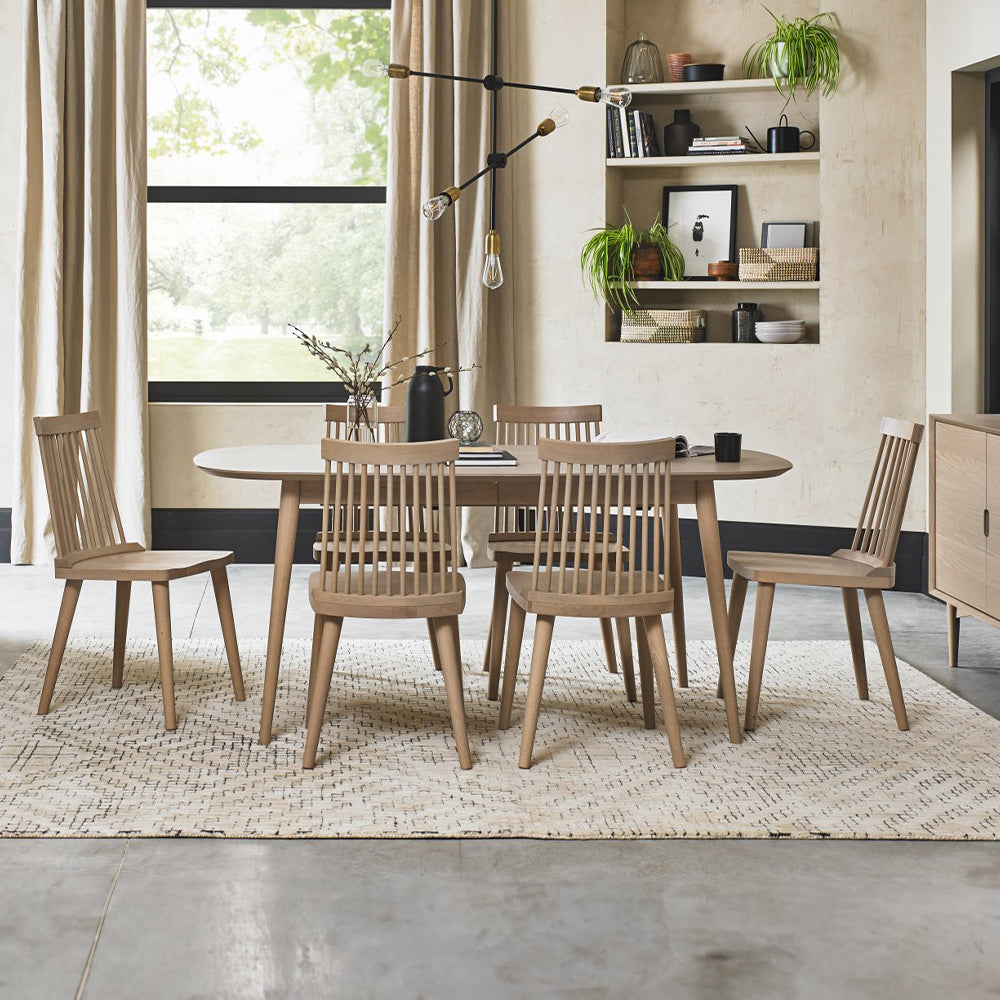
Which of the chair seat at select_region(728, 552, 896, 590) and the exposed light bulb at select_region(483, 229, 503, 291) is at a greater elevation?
the exposed light bulb at select_region(483, 229, 503, 291)

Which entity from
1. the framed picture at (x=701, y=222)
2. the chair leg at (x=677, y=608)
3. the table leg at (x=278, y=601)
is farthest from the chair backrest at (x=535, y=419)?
the framed picture at (x=701, y=222)

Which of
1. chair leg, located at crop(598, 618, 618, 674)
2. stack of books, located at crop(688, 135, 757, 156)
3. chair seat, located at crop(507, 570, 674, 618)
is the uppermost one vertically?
stack of books, located at crop(688, 135, 757, 156)

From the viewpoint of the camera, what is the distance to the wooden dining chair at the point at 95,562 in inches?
133

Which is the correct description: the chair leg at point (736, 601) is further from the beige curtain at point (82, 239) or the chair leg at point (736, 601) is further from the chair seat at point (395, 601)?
the beige curtain at point (82, 239)

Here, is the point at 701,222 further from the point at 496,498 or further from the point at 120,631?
the point at 120,631

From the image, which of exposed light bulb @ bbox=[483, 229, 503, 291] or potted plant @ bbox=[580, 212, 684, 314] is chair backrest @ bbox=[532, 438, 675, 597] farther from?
potted plant @ bbox=[580, 212, 684, 314]

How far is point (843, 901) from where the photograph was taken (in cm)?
233

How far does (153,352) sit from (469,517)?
66.8 inches

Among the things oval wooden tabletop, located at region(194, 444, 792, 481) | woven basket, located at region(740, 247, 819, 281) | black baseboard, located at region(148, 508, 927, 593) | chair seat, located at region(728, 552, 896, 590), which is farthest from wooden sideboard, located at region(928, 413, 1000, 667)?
woven basket, located at region(740, 247, 819, 281)

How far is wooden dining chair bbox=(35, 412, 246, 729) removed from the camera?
3.37m

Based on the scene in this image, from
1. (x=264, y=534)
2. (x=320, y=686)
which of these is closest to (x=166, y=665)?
(x=320, y=686)

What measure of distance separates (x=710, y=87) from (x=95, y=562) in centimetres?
340

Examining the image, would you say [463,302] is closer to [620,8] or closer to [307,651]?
[620,8]

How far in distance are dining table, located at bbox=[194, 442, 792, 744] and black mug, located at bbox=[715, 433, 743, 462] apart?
0.18 feet
